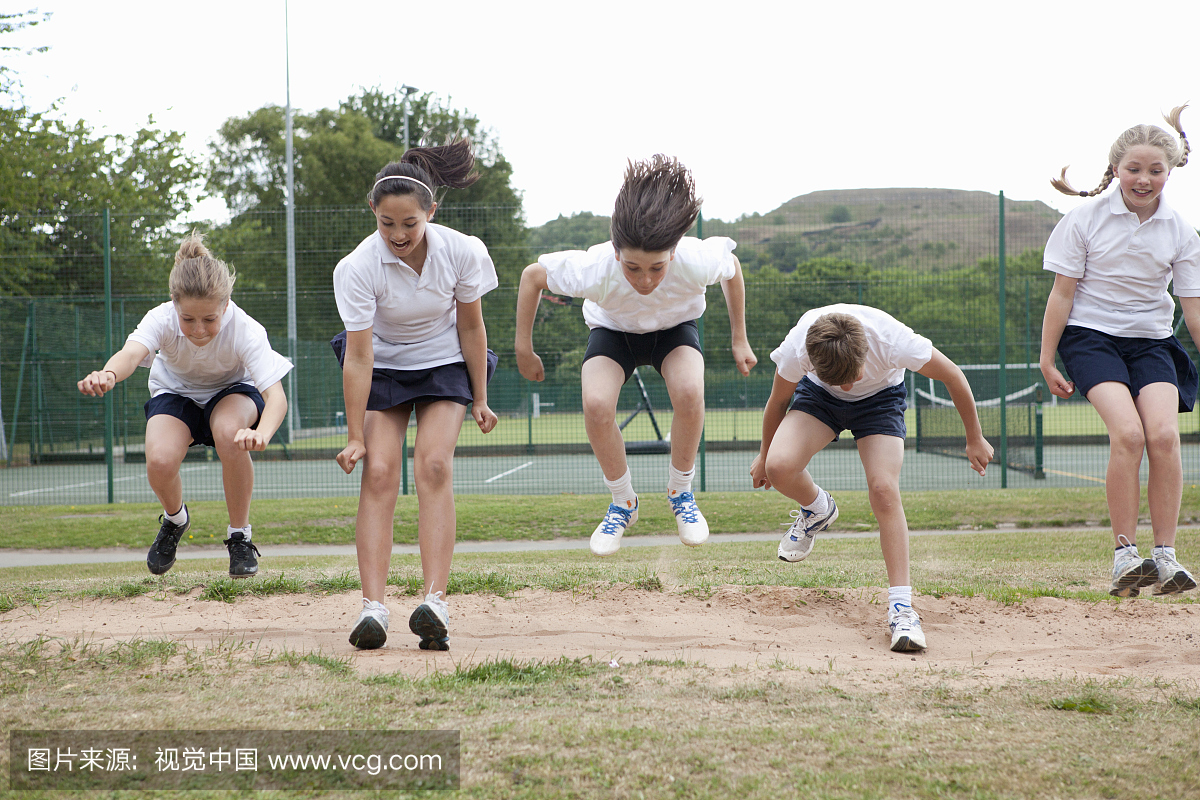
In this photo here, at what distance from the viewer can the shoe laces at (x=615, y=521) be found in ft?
16.1

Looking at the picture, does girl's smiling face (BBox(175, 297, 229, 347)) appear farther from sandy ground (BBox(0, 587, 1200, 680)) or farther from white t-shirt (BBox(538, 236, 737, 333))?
white t-shirt (BBox(538, 236, 737, 333))

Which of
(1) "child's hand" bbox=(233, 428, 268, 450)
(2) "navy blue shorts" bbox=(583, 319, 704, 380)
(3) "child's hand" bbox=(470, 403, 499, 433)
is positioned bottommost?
(1) "child's hand" bbox=(233, 428, 268, 450)

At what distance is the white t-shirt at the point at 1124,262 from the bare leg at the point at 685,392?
178 centimetres

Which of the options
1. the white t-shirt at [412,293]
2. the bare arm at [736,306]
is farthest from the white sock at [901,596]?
the white t-shirt at [412,293]

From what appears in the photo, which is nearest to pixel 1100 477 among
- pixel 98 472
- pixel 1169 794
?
pixel 1169 794

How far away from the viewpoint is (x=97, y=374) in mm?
3994

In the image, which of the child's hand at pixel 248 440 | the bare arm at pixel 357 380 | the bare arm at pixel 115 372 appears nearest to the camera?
the child's hand at pixel 248 440

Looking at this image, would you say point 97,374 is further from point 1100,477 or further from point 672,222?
point 1100,477

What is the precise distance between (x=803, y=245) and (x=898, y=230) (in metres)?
1.42

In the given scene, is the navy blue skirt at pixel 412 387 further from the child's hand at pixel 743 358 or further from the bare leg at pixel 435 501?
the child's hand at pixel 743 358

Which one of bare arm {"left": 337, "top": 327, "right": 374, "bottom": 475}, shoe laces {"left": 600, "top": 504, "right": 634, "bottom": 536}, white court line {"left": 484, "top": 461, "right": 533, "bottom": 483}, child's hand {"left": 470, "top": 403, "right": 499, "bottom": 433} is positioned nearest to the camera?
bare arm {"left": 337, "top": 327, "right": 374, "bottom": 475}

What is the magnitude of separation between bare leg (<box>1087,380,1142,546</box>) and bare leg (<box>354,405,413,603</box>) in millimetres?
3196

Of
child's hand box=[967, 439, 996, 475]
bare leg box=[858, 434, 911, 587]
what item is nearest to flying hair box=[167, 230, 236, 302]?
bare leg box=[858, 434, 911, 587]

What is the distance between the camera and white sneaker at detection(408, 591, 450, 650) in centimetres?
377
